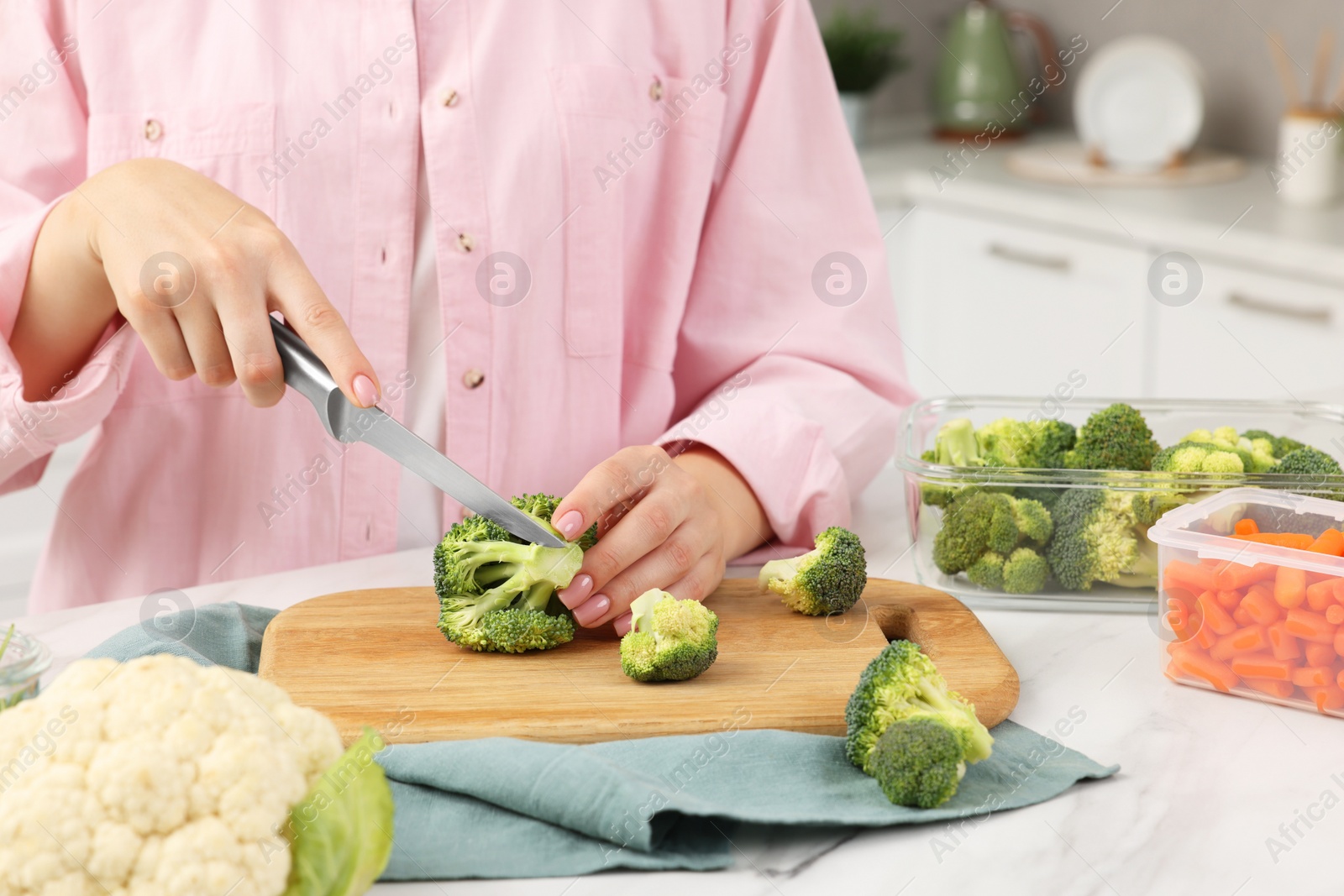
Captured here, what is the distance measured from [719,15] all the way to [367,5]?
1.18ft

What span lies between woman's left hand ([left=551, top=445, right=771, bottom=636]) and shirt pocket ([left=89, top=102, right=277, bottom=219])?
436mm

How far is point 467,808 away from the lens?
2.39 feet

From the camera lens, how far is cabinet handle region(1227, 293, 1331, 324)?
2230mm

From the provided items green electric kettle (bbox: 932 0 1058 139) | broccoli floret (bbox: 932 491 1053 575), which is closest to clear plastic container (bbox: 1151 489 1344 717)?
broccoli floret (bbox: 932 491 1053 575)

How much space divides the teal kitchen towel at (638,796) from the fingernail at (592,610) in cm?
18

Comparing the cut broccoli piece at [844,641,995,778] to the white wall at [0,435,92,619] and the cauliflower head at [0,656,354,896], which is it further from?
the white wall at [0,435,92,619]

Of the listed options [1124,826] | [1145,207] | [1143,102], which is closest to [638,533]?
[1124,826]

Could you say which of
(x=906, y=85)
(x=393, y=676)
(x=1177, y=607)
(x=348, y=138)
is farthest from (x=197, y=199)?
(x=906, y=85)

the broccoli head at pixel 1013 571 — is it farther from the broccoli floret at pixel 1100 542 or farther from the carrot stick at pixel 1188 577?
the carrot stick at pixel 1188 577

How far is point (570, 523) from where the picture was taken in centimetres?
96

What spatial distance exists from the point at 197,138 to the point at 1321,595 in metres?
0.99

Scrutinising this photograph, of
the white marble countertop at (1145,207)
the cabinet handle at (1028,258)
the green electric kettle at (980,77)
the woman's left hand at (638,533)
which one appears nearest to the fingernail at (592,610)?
the woman's left hand at (638,533)

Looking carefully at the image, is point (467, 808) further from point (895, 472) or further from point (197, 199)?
point (895, 472)

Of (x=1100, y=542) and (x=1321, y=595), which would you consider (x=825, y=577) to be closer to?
(x=1100, y=542)
